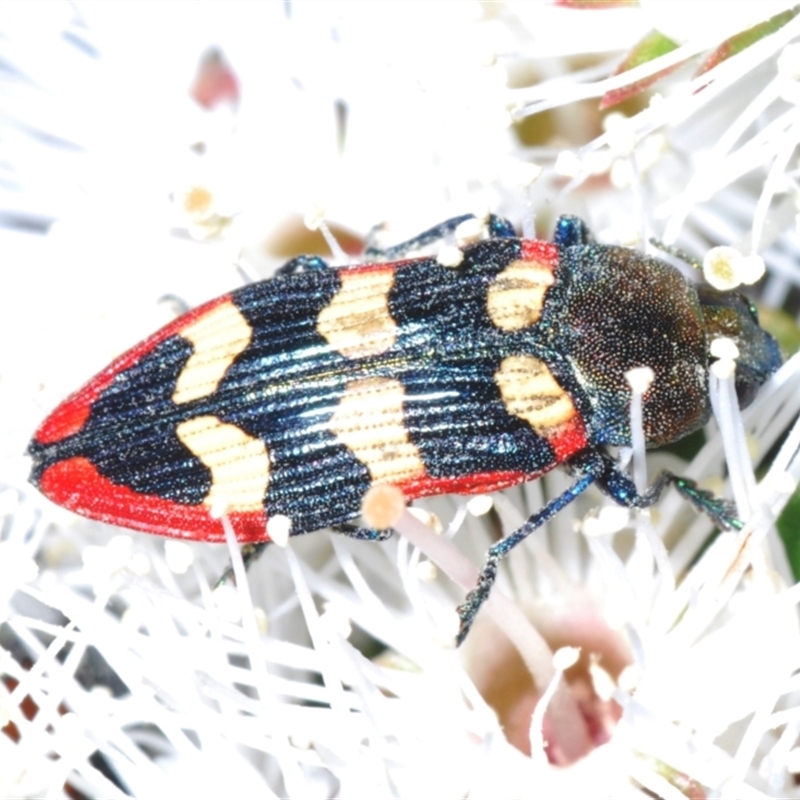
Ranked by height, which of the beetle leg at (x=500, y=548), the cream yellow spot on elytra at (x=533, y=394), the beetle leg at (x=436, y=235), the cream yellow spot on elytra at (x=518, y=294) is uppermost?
the beetle leg at (x=436, y=235)

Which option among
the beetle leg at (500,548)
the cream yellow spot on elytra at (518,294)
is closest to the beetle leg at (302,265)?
the cream yellow spot on elytra at (518,294)

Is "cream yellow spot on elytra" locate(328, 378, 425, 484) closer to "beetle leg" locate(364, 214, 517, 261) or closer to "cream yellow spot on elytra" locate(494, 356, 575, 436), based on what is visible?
"cream yellow spot on elytra" locate(494, 356, 575, 436)

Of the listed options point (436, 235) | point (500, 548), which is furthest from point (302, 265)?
point (500, 548)

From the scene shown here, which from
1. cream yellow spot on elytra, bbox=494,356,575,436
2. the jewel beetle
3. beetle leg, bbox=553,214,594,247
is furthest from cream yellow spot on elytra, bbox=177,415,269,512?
beetle leg, bbox=553,214,594,247

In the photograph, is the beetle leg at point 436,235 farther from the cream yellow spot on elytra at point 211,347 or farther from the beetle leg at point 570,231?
the cream yellow spot on elytra at point 211,347

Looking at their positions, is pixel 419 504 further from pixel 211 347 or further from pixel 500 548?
pixel 211 347

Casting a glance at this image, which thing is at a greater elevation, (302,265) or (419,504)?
(302,265)
